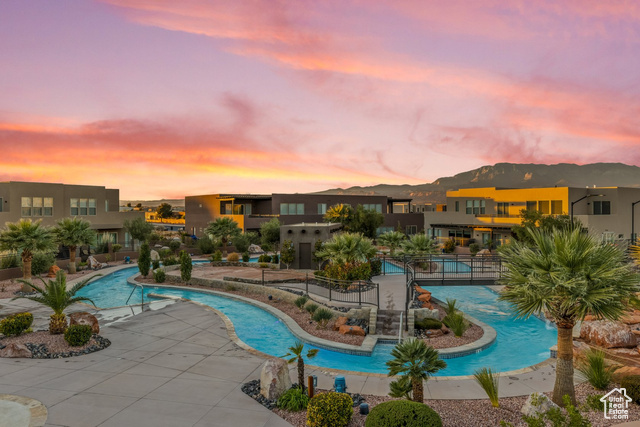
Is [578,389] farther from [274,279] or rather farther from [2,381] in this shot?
[274,279]

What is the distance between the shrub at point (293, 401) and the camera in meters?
9.77

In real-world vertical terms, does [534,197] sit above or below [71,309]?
above

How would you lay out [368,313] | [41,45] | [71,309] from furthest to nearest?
[41,45], [71,309], [368,313]

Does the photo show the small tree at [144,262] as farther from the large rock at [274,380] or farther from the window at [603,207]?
the window at [603,207]

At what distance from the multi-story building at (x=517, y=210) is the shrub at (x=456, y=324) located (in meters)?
28.9

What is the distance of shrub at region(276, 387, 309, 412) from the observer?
9766 mm

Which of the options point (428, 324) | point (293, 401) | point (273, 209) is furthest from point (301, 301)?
point (273, 209)

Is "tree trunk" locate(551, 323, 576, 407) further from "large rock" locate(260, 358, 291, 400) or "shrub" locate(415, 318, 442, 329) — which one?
"shrub" locate(415, 318, 442, 329)

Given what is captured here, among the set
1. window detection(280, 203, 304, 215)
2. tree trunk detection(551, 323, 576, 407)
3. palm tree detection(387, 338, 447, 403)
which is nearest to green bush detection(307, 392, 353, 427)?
palm tree detection(387, 338, 447, 403)

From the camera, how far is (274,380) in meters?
10.3

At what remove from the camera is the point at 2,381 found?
36.8 ft

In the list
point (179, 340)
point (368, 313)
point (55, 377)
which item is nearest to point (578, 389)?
point (368, 313)

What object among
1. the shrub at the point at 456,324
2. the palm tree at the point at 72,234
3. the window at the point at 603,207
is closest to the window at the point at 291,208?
the palm tree at the point at 72,234

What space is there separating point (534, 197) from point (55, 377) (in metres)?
52.4
